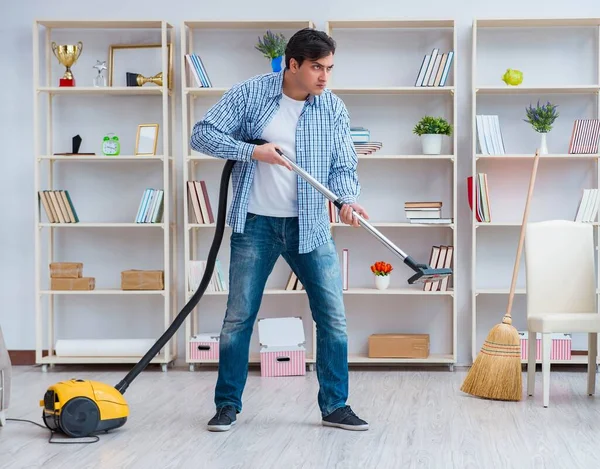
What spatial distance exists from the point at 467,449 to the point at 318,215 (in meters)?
0.95

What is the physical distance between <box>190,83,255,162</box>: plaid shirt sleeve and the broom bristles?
5.08 feet

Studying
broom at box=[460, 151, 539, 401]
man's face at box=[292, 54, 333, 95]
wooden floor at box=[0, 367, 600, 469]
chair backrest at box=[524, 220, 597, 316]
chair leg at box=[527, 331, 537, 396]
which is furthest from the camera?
chair backrest at box=[524, 220, 597, 316]

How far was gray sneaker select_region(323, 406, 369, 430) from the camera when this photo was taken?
3162 millimetres

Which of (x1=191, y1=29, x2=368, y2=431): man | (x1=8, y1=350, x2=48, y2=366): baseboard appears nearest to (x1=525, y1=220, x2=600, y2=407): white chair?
(x1=191, y1=29, x2=368, y2=431): man

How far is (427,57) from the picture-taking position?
4.74 m

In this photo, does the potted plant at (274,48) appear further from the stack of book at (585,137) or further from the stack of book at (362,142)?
the stack of book at (585,137)

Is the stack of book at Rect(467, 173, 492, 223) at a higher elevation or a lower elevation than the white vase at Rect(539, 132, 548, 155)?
lower

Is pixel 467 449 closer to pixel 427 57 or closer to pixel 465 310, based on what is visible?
pixel 465 310

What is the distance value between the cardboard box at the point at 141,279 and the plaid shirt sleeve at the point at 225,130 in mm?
1735

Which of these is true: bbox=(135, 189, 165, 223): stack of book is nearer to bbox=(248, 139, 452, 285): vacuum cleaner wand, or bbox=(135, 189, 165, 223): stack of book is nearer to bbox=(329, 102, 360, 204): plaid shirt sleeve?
bbox=(329, 102, 360, 204): plaid shirt sleeve

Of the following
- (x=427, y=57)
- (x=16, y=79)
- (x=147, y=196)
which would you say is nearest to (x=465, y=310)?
(x=427, y=57)

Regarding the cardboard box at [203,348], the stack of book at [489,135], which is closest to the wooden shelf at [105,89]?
the cardboard box at [203,348]

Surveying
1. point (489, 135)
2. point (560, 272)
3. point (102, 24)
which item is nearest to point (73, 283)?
point (102, 24)

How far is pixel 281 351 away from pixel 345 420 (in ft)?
4.79
